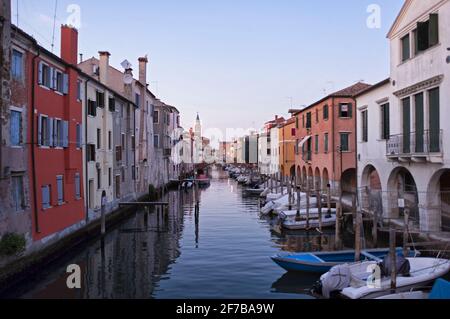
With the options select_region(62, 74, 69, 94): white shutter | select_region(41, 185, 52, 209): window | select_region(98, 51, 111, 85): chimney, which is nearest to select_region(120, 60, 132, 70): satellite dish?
select_region(98, 51, 111, 85): chimney

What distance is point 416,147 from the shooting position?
19125mm

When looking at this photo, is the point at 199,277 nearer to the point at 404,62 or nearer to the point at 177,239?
the point at 177,239

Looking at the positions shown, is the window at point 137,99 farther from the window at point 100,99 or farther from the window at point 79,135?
the window at point 79,135

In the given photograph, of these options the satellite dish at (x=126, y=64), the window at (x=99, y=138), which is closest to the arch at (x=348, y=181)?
the window at (x=99, y=138)

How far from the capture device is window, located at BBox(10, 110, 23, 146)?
15508 mm

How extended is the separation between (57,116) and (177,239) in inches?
366

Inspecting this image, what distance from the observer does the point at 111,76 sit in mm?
39031

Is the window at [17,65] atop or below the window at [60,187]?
atop

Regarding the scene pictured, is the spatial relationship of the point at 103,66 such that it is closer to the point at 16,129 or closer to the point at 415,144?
the point at 16,129

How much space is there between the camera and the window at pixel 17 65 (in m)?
15.5
